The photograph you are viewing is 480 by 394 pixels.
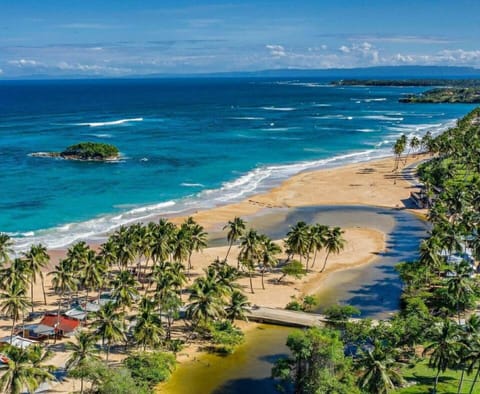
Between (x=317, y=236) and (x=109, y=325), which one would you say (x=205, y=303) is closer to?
(x=109, y=325)

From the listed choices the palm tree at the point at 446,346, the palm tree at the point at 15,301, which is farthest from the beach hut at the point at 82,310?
the palm tree at the point at 446,346

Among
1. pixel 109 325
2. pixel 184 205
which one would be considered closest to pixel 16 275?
pixel 109 325

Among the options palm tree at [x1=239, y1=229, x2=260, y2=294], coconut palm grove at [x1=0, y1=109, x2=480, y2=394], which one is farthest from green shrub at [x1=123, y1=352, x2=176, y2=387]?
palm tree at [x1=239, y1=229, x2=260, y2=294]

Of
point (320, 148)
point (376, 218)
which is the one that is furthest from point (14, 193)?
point (320, 148)

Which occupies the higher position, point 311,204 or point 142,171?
point 142,171

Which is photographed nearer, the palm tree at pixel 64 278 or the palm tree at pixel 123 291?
the palm tree at pixel 123 291

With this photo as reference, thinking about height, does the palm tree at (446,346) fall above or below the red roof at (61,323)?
above

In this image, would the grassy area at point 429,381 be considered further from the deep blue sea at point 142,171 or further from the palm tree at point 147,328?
the deep blue sea at point 142,171
